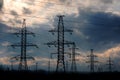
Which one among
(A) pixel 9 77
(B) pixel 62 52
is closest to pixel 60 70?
(B) pixel 62 52

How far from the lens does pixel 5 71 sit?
6244 cm

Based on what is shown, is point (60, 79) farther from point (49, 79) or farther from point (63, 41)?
point (63, 41)

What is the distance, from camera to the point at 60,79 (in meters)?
57.0

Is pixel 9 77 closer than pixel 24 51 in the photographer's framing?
Yes

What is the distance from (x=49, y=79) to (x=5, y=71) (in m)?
8.63

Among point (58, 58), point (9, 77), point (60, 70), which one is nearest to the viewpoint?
point (9, 77)

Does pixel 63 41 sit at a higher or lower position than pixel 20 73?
higher

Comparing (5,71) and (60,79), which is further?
(5,71)

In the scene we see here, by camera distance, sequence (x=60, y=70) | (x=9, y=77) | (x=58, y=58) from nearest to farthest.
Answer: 1. (x=9, y=77)
2. (x=58, y=58)
3. (x=60, y=70)

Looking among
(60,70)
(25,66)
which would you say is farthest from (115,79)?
(25,66)

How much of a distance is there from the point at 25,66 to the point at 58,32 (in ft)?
22.7

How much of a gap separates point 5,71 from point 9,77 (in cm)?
808

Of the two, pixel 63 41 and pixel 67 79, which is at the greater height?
pixel 63 41

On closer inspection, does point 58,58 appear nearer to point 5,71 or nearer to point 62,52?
point 62,52
